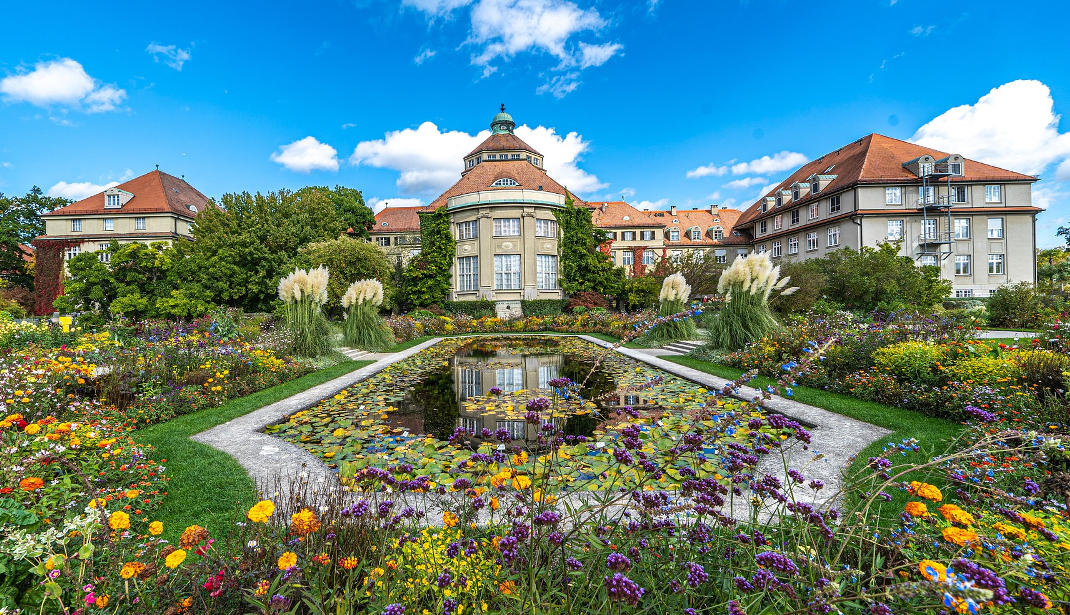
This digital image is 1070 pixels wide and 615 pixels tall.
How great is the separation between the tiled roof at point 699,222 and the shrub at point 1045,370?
39.4 m

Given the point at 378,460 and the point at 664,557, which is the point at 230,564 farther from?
the point at 378,460

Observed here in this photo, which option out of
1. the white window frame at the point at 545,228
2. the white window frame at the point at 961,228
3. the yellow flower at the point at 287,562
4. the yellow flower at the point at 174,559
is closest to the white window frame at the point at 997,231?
the white window frame at the point at 961,228

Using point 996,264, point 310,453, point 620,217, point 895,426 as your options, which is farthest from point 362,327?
point 996,264

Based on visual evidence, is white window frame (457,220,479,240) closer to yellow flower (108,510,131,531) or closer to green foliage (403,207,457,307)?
green foliage (403,207,457,307)

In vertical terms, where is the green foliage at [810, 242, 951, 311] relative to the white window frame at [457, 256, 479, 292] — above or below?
below

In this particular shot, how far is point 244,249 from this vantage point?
74.7ft

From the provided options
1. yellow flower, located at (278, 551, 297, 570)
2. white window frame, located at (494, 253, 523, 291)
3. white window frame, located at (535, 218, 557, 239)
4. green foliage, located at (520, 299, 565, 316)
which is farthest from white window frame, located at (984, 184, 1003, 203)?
yellow flower, located at (278, 551, 297, 570)

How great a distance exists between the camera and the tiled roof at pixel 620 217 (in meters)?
44.6

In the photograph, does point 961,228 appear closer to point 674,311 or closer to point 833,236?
point 833,236

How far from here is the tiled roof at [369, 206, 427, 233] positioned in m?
46.7

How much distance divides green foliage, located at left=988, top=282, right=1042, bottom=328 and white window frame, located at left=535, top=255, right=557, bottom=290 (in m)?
19.9

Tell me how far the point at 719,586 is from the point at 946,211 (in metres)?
38.9

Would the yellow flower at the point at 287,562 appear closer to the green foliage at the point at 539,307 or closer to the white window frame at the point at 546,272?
the green foliage at the point at 539,307

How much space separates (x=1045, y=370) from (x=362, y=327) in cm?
1419
